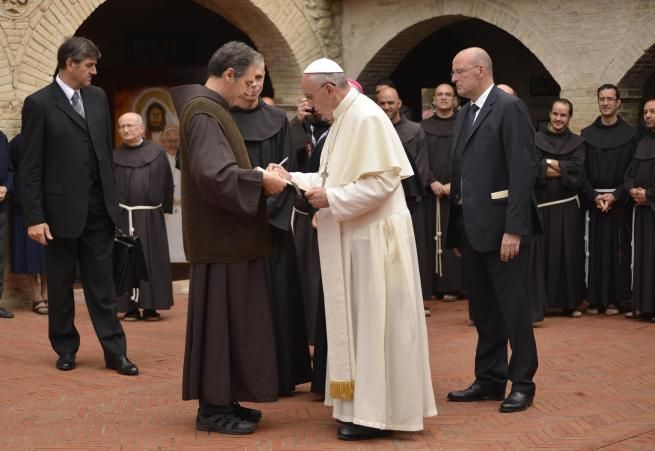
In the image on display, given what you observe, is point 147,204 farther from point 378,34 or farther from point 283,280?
point 378,34

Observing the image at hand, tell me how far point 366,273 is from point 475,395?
1423mm

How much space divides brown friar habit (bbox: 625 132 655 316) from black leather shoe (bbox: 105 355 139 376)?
467 cm

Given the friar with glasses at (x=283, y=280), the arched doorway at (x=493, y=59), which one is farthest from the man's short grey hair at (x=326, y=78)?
the arched doorway at (x=493, y=59)

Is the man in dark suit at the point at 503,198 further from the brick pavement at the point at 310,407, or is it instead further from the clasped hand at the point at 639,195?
the clasped hand at the point at 639,195

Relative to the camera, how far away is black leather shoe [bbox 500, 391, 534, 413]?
21.1 ft

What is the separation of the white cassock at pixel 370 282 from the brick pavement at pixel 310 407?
24cm

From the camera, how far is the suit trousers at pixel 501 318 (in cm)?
639

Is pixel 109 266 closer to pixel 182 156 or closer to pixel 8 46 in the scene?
pixel 182 156

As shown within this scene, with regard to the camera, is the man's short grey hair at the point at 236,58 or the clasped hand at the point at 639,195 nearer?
the man's short grey hair at the point at 236,58

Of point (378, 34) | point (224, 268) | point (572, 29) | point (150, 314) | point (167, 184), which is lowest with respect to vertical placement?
point (150, 314)

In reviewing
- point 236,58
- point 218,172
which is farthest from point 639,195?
point 218,172

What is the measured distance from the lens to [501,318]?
6.70 meters

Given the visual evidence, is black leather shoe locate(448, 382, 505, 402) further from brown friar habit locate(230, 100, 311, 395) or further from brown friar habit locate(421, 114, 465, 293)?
brown friar habit locate(421, 114, 465, 293)

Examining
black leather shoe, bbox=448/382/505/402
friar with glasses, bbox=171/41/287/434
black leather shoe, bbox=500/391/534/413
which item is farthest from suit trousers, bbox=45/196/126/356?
black leather shoe, bbox=500/391/534/413
